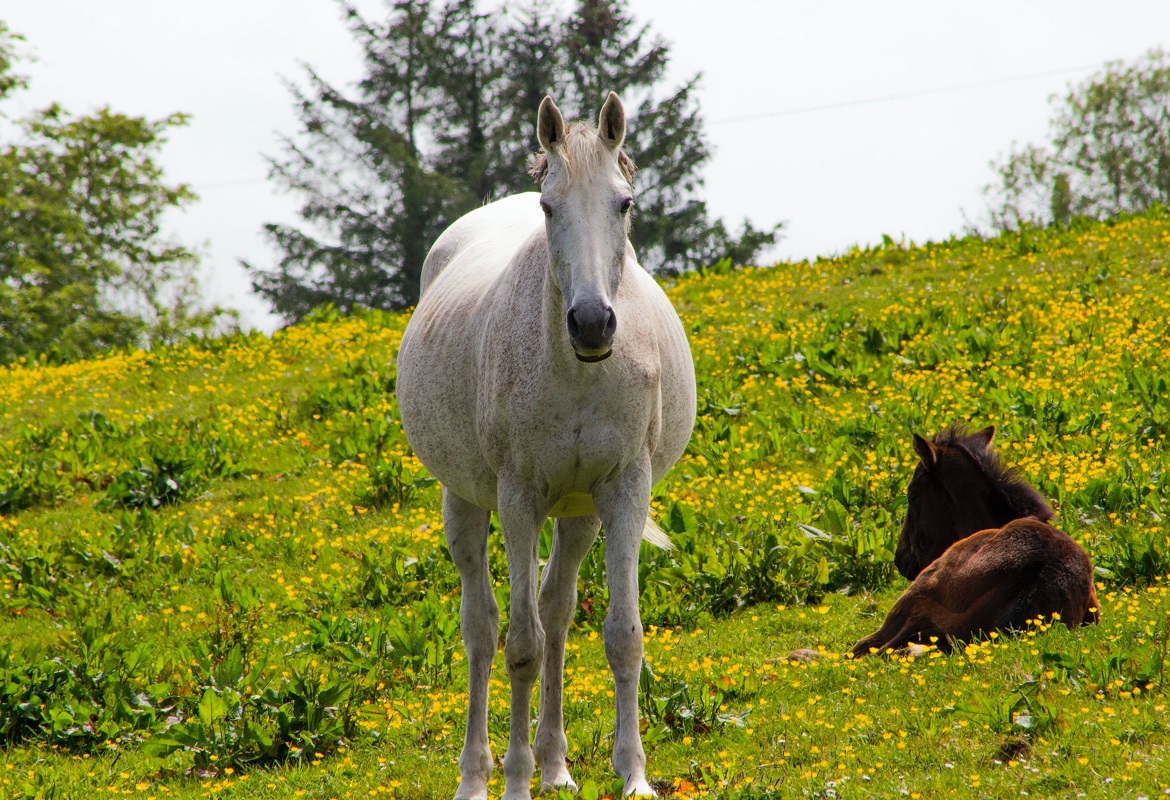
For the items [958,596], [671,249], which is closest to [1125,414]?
[958,596]

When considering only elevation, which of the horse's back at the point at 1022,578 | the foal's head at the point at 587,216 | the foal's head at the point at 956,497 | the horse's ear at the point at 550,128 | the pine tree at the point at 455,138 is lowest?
the horse's back at the point at 1022,578

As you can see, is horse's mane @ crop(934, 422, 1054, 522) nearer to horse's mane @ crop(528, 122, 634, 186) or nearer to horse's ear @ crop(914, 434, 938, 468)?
horse's ear @ crop(914, 434, 938, 468)

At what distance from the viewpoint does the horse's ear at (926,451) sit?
24.3ft

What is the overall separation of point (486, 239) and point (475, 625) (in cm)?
237

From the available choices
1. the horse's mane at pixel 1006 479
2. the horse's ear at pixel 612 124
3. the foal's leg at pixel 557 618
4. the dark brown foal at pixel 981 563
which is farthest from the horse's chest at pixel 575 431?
the horse's mane at pixel 1006 479

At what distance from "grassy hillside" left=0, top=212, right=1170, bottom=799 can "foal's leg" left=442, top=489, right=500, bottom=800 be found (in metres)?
0.34

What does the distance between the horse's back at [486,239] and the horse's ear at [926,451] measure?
10.1 feet

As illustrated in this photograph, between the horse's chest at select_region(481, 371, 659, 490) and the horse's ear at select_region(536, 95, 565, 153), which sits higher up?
the horse's ear at select_region(536, 95, 565, 153)

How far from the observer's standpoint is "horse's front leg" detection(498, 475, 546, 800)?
4637 millimetres

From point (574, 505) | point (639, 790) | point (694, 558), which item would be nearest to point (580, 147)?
point (574, 505)

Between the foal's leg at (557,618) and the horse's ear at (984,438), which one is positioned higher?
the horse's ear at (984,438)

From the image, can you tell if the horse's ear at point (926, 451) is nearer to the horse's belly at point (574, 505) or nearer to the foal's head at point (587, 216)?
the horse's belly at point (574, 505)

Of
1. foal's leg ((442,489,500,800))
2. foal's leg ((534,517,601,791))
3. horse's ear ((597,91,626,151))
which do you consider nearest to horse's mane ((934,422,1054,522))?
foal's leg ((534,517,601,791))

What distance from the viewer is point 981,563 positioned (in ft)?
21.3
